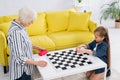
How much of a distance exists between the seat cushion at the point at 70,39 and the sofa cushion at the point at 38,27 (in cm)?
22

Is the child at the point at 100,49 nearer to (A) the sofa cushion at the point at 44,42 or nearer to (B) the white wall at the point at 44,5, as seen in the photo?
(A) the sofa cushion at the point at 44,42

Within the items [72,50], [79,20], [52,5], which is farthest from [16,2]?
[72,50]

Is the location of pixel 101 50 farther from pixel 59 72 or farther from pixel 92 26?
pixel 92 26

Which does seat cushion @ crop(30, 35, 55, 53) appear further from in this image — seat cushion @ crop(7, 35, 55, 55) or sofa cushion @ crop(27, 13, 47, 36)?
sofa cushion @ crop(27, 13, 47, 36)

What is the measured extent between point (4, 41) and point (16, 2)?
5.43ft

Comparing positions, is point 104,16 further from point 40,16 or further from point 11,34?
point 11,34

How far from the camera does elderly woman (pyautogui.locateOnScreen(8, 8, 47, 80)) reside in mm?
1970

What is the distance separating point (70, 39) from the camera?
3.43 meters

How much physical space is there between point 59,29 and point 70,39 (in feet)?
1.45

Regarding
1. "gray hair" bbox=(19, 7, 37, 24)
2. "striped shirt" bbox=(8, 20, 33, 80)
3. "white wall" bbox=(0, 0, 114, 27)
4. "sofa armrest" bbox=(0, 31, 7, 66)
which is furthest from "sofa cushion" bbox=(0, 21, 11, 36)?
"gray hair" bbox=(19, 7, 37, 24)

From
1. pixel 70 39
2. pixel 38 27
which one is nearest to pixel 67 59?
pixel 70 39

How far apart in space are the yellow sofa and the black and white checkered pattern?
1.89ft

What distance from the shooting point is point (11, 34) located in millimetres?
1961

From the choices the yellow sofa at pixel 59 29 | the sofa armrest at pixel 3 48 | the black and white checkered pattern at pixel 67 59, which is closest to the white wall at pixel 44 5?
the yellow sofa at pixel 59 29
